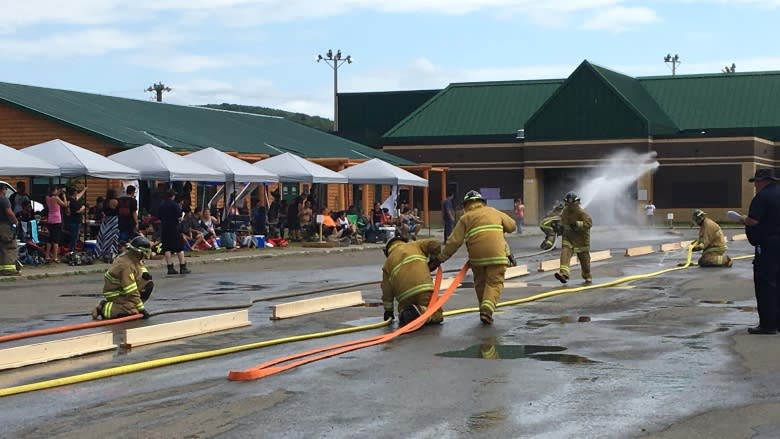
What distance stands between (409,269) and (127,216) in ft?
43.6

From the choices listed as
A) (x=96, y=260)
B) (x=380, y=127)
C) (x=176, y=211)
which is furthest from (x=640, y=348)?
(x=380, y=127)

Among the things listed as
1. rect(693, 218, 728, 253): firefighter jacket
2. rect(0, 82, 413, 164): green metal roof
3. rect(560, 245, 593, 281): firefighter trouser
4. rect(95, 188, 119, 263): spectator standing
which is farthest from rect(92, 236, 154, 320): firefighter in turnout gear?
rect(0, 82, 413, 164): green metal roof

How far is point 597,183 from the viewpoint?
223 feet

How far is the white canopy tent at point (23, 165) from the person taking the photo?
2358 cm

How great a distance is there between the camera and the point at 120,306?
570 inches

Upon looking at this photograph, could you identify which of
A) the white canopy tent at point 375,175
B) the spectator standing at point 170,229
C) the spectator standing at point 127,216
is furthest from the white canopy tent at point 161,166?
the white canopy tent at point 375,175

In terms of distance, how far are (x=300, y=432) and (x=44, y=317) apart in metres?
8.74

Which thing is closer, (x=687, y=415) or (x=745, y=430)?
(x=745, y=430)

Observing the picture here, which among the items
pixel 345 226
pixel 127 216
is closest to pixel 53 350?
pixel 127 216

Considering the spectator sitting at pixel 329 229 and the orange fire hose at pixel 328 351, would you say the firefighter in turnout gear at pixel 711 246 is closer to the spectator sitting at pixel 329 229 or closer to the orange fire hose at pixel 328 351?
the orange fire hose at pixel 328 351

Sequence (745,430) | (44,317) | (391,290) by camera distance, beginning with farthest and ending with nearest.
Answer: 1. (44,317)
2. (391,290)
3. (745,430)

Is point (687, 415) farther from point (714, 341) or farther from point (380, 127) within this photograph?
point (380, 127)

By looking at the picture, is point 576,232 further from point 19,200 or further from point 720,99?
point 720,99

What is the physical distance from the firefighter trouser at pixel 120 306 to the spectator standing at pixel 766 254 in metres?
7.14
